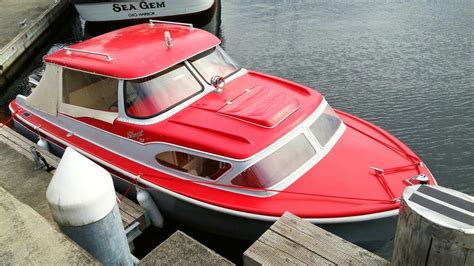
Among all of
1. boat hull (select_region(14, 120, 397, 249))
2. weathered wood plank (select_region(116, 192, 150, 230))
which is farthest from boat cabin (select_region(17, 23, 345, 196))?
weathered wood plank (select_region(116, 192, 150, 230))

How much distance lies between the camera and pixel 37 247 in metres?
3.10

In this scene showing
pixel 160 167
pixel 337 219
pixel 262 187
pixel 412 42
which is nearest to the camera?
pixel 337 219

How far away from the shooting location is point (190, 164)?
5664 mm

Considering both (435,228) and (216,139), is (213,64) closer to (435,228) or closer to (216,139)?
(216,139)

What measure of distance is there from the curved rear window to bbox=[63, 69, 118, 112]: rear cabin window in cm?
244

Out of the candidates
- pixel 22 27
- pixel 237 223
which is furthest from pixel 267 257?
pixel 22 27

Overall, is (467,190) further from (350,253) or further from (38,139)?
(38,139)

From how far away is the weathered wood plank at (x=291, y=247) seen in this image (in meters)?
2.96

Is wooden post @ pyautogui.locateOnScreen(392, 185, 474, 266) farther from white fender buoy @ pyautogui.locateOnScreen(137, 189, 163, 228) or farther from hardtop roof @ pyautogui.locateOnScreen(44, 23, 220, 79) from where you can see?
hardtop roof @ pyautogui.locateOnScreen(44, 23, 220, 79)

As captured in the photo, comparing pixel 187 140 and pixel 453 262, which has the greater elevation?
pixel 453 262

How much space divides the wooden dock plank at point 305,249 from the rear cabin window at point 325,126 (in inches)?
107

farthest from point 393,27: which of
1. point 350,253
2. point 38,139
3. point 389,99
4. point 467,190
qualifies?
point 350,253

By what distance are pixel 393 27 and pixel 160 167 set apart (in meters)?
12.3

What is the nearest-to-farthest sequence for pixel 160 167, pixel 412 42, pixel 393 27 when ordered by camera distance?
pixel 160 167
pixel 412 42
pixel 393 27
